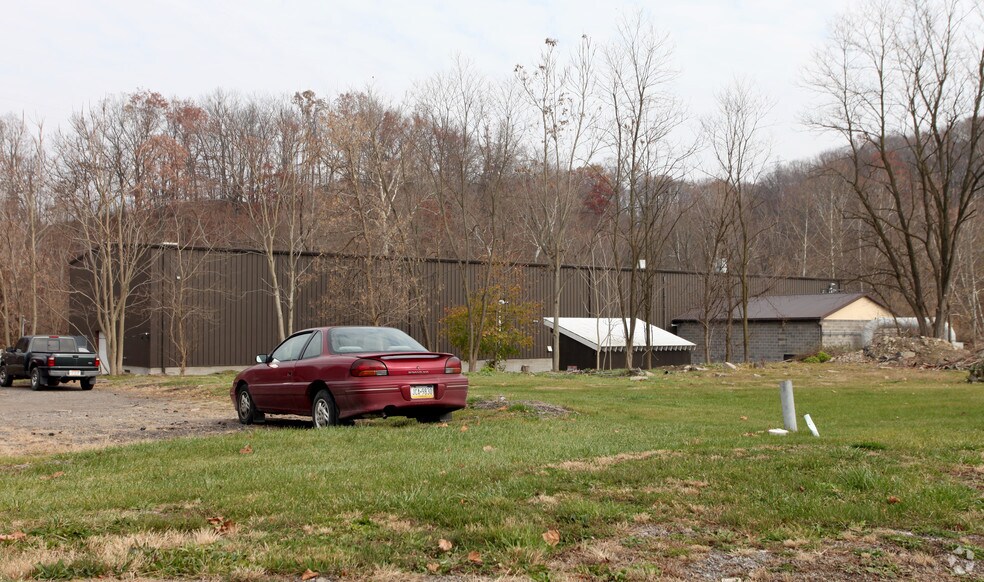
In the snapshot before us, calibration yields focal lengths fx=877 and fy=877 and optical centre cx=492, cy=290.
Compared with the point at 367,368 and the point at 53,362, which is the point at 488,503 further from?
the point at 53,362

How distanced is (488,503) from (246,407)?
864 centimetres

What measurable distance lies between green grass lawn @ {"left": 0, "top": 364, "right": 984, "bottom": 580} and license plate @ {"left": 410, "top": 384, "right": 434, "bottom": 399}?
0.66m

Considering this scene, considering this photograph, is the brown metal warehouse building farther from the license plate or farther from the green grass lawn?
the green grass lawn

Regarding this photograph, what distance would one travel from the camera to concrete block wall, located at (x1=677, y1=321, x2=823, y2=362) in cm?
4316

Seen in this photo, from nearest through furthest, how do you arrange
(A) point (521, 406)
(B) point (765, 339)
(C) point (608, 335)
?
(A) point (521, 406)
(C) point (608, 335)
(B) point (765, 339)

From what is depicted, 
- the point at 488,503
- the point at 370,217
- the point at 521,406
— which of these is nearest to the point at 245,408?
the point at 521,406

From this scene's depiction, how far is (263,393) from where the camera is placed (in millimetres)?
13094

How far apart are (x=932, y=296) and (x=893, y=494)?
52.1 meters

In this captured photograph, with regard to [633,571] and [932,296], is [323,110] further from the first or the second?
[932,296]

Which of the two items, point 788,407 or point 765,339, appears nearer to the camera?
point 788,407

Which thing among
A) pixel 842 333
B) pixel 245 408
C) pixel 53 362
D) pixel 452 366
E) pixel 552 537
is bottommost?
pixel 552 537

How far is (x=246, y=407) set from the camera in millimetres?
13805

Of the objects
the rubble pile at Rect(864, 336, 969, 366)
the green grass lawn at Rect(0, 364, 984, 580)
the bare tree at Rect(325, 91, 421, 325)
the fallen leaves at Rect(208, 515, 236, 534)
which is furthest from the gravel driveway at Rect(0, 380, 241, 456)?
the rubble pile at Rect(864, 336, 969, 366)

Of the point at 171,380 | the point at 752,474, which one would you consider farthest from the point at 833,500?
the point at 171,380
